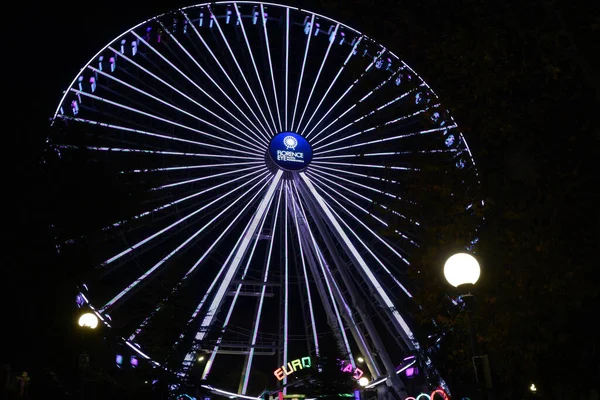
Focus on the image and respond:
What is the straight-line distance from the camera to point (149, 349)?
18.7 meters

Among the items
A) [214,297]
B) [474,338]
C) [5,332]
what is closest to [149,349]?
[214,297]

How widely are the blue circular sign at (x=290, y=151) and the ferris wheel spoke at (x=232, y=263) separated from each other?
18.2 inches

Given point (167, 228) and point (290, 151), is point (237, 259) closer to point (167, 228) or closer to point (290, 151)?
point (167, 228)

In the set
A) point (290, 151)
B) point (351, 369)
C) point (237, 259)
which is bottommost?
point (351, 369)

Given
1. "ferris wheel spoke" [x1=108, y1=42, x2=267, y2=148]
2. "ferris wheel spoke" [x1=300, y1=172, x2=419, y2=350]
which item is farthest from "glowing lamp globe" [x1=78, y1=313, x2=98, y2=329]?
"ferris wheel spoke" [x1=108, y1=42, x2=267, y2=148]

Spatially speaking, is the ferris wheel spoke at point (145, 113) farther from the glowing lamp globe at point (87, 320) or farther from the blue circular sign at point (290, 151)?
the glowing lamp globe at point (87, 320)

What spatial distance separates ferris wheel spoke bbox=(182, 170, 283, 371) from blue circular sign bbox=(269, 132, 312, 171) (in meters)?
0.46

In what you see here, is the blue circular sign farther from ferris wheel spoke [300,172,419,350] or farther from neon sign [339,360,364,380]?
neon sign [339,360,364,380]

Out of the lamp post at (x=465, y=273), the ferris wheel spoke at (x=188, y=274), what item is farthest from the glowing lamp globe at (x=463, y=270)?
the ferris wheel spoke at (x=188, y=274)

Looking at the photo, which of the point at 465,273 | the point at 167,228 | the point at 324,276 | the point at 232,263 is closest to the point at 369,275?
the point at 324,276

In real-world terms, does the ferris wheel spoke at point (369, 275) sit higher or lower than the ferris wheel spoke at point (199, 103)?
lower

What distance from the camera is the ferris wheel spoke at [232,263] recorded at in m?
19.5

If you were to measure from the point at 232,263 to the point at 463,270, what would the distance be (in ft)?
50.0

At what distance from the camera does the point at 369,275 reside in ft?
68.2
